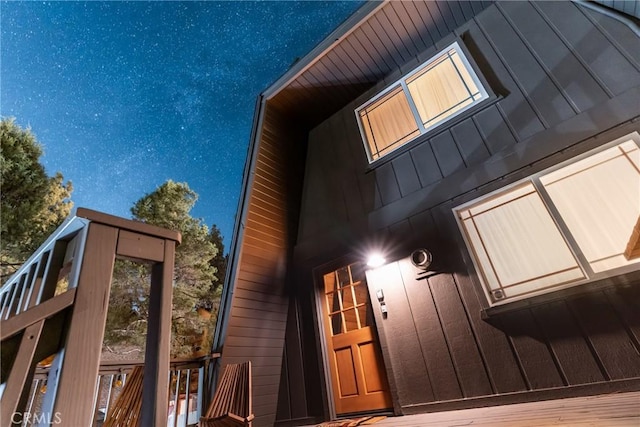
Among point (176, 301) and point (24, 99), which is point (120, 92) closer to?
point (24, 99)

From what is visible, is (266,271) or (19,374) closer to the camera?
(19,374)

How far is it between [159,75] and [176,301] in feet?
24.3

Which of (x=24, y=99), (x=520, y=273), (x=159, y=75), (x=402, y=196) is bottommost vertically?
(x=520, y=273)

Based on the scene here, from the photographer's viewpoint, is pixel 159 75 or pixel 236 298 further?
pixel 159 75

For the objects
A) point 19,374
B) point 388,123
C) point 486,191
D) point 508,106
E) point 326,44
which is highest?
point 326,44

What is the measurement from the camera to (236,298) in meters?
3.38

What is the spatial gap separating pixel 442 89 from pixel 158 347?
4041 mm

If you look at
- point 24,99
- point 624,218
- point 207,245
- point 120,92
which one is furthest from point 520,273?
point 120,92

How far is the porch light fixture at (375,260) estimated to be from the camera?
3227 millimetres

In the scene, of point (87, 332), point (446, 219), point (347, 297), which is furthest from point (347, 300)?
point (87, 332)

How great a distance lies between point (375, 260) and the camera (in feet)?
10.7

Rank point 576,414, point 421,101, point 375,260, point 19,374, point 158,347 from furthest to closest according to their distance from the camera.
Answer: point 421,101
point 375,260
point 576,414
point 158,347
point 19,374

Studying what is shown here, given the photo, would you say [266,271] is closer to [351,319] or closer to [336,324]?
[336,324]

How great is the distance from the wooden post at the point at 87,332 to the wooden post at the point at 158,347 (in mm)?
157
